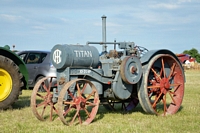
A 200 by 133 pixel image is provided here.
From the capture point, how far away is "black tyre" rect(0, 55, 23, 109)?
7.93 meters

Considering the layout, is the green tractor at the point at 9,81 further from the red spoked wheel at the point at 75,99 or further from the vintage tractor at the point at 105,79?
the red spoked wheel at the point at 75,99

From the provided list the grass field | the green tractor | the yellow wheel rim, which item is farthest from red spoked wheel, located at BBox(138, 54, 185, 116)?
the yellow wheel rim

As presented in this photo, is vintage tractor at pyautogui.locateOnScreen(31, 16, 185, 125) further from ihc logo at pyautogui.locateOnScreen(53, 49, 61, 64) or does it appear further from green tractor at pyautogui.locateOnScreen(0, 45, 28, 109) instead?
green tractor at pyautogui.locateOnScreen(0, 45, 28, 109)

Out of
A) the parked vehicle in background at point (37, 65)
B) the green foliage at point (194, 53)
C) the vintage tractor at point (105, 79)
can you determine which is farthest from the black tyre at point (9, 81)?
the green foliage at point (194, 53)

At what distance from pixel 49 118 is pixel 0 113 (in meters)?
1.21

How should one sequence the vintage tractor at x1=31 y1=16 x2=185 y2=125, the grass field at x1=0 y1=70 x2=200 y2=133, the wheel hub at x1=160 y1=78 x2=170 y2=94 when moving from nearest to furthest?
the grass field at x1=0 y1=70 x2=200 y2=133, the vintage tractor at x1=31 y1=16 x2=185 y2=125, the wheel hub at x1=160 y1=78 x2=170 y2=94

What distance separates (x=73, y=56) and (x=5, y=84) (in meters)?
2.45

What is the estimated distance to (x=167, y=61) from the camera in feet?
25.3

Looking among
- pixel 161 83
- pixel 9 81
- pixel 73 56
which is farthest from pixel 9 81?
pixel 161 83

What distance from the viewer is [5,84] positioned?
26.4ft

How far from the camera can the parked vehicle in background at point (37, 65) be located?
12.7 meters

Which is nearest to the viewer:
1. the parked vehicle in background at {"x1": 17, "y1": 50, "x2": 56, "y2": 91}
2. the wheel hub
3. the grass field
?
the grass field

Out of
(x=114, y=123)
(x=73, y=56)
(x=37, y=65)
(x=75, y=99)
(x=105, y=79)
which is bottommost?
(x=114, y=123)

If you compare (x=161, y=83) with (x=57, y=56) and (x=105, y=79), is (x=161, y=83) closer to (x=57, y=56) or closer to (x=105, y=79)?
(x=105, y=79)
